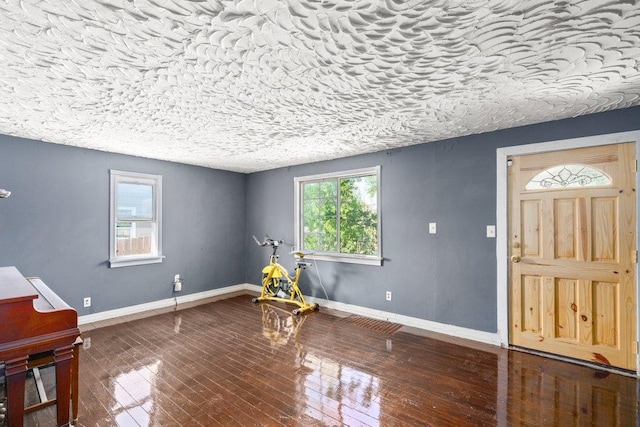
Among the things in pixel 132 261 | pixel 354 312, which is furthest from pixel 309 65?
pixel 132 261

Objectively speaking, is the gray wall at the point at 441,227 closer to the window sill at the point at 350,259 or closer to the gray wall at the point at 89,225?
the window sill at the point at 350,259

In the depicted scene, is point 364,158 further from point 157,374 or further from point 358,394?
point 157,374

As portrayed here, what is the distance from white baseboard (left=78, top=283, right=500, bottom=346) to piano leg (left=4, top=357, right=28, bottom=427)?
8.69ft

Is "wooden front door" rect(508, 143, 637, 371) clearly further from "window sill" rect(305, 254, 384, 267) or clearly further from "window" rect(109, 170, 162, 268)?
"window" rect(109, 170, 162, 268)

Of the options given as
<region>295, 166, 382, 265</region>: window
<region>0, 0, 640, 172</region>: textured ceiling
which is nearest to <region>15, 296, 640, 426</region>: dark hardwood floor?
<region>295, 166, 382, 265</region>: window

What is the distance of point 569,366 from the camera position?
9.61 feet

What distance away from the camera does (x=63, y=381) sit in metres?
1.95

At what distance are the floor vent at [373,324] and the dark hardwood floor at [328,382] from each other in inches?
3.1

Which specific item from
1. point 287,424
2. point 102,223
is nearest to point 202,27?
point 287,424

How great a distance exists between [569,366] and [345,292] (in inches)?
107

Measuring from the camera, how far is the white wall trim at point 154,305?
4195 mm

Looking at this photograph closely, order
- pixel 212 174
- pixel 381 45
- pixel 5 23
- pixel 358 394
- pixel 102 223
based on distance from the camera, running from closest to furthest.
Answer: pixel 5 23 < pixel 381 45 < pixel 358 394 < pixel 102 223 < pixel 212 174

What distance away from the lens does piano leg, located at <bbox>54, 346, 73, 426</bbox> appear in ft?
6.37

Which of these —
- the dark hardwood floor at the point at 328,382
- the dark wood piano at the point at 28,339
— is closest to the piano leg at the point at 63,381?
the dark wood piano at the point at 28,339
